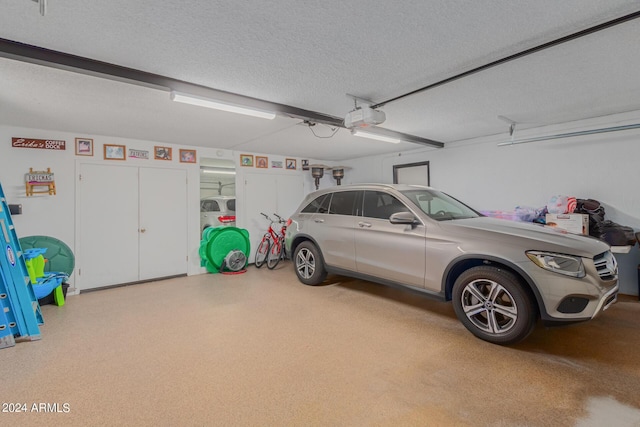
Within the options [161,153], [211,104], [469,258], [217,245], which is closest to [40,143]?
[161,153]

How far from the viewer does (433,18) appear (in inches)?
68.2

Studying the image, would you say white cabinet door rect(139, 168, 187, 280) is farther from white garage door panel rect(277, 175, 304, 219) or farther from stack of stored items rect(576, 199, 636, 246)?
stack of stored items rect(576, 199, 636, 246)

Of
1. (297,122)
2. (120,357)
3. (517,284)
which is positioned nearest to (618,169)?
(517,284)

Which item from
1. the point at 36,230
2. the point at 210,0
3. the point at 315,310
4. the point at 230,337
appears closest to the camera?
the point at 210,0

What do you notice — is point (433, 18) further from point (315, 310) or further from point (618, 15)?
point (315, 310)

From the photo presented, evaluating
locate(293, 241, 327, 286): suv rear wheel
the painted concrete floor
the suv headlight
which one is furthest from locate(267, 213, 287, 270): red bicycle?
the suv headlight

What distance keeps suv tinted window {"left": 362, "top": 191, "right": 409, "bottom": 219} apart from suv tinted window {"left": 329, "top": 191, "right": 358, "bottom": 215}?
0.72 feet

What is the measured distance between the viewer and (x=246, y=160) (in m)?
5.95

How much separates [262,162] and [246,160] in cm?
38

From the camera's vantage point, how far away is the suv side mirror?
3.11 metres

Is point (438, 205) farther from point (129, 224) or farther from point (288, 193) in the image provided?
point (129, 224)

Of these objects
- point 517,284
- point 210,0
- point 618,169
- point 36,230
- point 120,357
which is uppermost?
point 210,0

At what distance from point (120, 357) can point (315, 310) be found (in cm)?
193

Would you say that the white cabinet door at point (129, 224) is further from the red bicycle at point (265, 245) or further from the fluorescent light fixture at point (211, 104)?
the fluorescent light fixture at point (211, 104)
